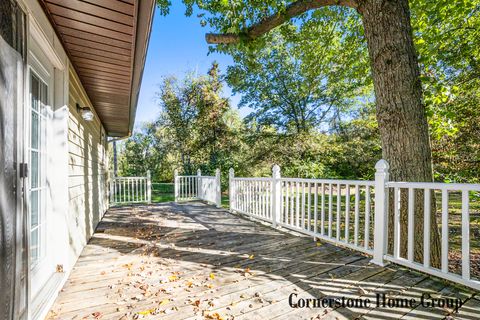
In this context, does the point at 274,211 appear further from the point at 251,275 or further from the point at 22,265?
the point at 22,265

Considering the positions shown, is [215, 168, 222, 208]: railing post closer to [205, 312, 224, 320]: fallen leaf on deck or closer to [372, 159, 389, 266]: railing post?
[372, 159, 389, 266]: railing post

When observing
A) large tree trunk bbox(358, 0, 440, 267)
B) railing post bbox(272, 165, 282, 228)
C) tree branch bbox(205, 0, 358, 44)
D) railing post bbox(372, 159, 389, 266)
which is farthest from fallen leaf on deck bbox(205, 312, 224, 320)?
tree branch bbox(205, 0, 358, 44)

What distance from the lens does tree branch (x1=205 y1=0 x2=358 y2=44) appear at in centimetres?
341

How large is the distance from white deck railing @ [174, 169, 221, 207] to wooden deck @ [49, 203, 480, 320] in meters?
3.41

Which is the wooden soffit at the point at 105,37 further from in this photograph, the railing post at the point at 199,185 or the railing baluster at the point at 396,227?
the railing post at the point at 199,185

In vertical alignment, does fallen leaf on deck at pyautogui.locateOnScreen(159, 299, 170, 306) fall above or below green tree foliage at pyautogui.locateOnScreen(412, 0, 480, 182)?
below

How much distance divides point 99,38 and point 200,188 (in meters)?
6.86

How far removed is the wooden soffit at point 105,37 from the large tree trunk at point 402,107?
246 cm

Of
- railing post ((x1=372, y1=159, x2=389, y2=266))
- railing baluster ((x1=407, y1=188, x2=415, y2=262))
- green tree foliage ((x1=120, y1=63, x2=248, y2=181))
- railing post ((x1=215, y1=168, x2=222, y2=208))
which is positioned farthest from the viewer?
green tree foliage ((x1=120, y1=63, x2=248, y2=181))

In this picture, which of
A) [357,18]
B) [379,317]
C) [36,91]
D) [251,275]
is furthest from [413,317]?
[357,18]

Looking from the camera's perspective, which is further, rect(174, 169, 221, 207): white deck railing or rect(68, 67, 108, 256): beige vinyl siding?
rect(174, 169, 221, 207): white deck railing

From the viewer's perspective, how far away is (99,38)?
2305 millimetres

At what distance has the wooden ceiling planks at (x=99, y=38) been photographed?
186 cm

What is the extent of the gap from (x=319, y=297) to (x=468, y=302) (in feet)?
3.74
